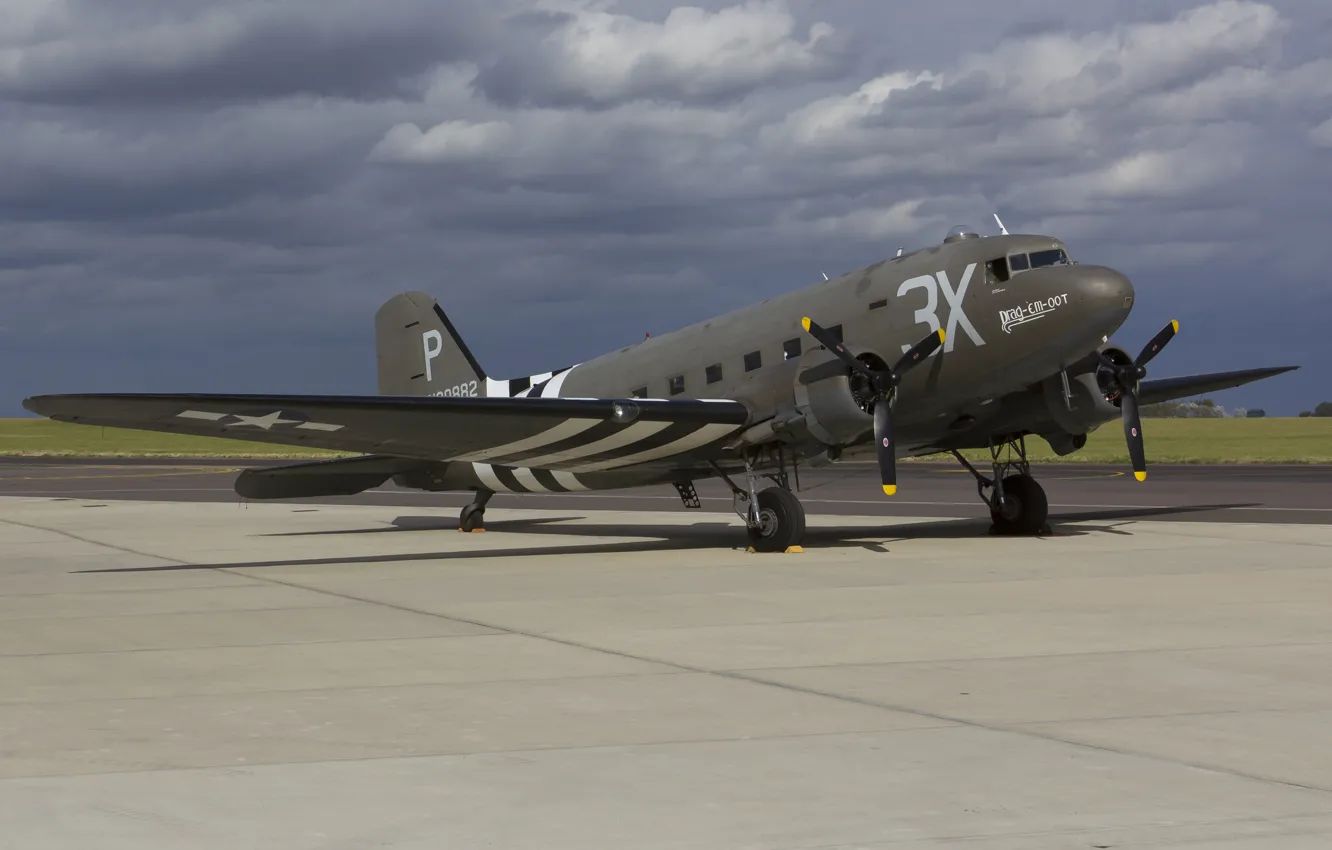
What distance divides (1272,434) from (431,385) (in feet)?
234

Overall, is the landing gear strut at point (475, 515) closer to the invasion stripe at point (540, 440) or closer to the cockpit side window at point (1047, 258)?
the invasion stripe at point (540, 440)

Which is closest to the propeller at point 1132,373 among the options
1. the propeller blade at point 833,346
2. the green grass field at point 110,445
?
the propeller blade at point 833,346

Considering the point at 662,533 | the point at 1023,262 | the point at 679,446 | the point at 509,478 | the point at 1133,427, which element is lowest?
the point at 662,533

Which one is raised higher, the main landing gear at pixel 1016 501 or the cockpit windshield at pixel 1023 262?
the cockpit windshield at pixel 1023 262

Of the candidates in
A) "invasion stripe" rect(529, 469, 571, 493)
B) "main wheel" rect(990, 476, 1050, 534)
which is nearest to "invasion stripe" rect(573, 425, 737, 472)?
"invasion stripe" rect(529, 469, 571, 493)

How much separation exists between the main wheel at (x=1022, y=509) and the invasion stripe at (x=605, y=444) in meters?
5.86

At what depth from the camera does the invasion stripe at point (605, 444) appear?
19297 mm

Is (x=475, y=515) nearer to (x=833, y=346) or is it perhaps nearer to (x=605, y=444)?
(x=605, y=444)

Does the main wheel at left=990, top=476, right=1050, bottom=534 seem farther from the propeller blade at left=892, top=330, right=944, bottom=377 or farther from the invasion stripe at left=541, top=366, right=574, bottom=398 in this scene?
the invasion stripe at left=541, top=366, right=574, bottom=398

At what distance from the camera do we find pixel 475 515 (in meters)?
25.6

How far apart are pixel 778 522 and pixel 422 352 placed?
950cm

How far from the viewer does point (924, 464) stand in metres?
57.6

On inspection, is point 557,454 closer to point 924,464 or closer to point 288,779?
point 288,779

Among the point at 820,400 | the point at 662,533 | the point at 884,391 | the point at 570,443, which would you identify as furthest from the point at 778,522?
the point at 662,533
